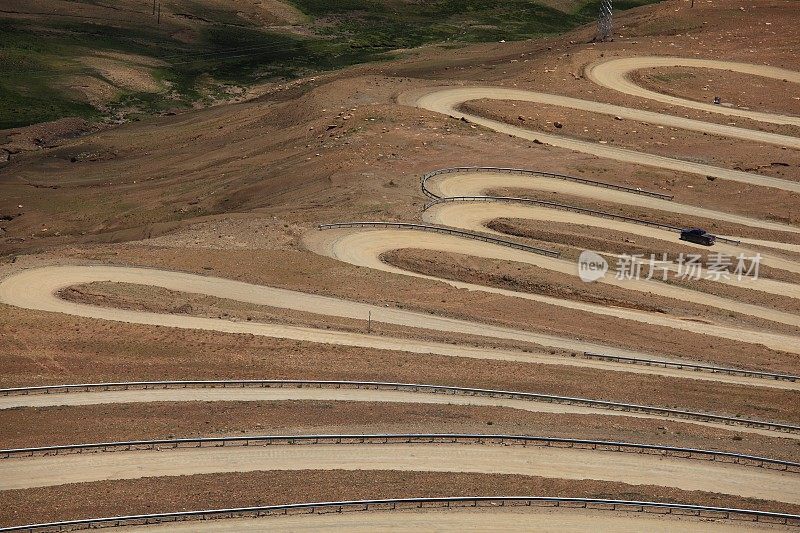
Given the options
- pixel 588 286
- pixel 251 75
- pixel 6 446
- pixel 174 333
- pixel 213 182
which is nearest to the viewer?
pixel 6 446

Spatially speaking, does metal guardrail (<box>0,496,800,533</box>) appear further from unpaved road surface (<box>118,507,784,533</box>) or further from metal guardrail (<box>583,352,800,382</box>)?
metal guardrail (<box>583,352,800,382</box>)

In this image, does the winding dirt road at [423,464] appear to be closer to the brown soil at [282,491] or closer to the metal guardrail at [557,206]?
the brown soil at [282,491]

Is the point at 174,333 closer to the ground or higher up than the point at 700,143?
closer to the ground

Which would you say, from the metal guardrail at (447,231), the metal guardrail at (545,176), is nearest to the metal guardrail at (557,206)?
the metal guardrail at (545,176)

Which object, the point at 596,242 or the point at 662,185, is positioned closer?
the point at 596,242

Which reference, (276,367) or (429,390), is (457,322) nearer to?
(429,390)

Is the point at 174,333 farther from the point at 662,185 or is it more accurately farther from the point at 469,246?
the point at 662,185

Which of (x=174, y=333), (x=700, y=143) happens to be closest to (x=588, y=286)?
(x=174, y=333)

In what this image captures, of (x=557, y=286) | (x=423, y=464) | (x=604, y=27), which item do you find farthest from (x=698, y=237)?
(x=604, y=27)
